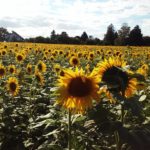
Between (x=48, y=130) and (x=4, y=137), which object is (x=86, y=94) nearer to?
(x=48, y=130)

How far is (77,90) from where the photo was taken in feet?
9.84

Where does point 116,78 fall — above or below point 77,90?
above

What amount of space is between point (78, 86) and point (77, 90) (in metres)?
0.03

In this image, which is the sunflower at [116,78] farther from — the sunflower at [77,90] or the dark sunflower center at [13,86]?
the dark sunflower center at [13,86]

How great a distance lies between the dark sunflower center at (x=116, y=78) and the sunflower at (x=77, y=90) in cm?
18

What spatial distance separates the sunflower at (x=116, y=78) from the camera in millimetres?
2600

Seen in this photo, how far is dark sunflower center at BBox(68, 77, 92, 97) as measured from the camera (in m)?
2.94

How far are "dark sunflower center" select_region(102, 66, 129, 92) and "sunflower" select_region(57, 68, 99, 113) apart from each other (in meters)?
0.18

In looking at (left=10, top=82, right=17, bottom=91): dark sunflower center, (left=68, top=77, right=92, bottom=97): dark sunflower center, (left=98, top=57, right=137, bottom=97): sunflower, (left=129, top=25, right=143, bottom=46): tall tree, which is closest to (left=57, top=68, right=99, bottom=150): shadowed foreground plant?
(left=68, top=77, right=92, bottom=97): dark sunflower center

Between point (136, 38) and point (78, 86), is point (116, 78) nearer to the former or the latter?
point (78, 86)

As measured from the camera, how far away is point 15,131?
5.52 metres

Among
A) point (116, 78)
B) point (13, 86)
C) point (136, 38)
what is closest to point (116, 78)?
point (116, 78)

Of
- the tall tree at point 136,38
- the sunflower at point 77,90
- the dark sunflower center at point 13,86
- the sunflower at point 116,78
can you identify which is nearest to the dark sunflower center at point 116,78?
the sunflower at point 116,78

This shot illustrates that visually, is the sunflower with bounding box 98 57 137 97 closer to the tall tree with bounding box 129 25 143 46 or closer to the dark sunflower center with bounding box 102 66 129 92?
the dark sunflower center with bounding box 102 66 129 92
